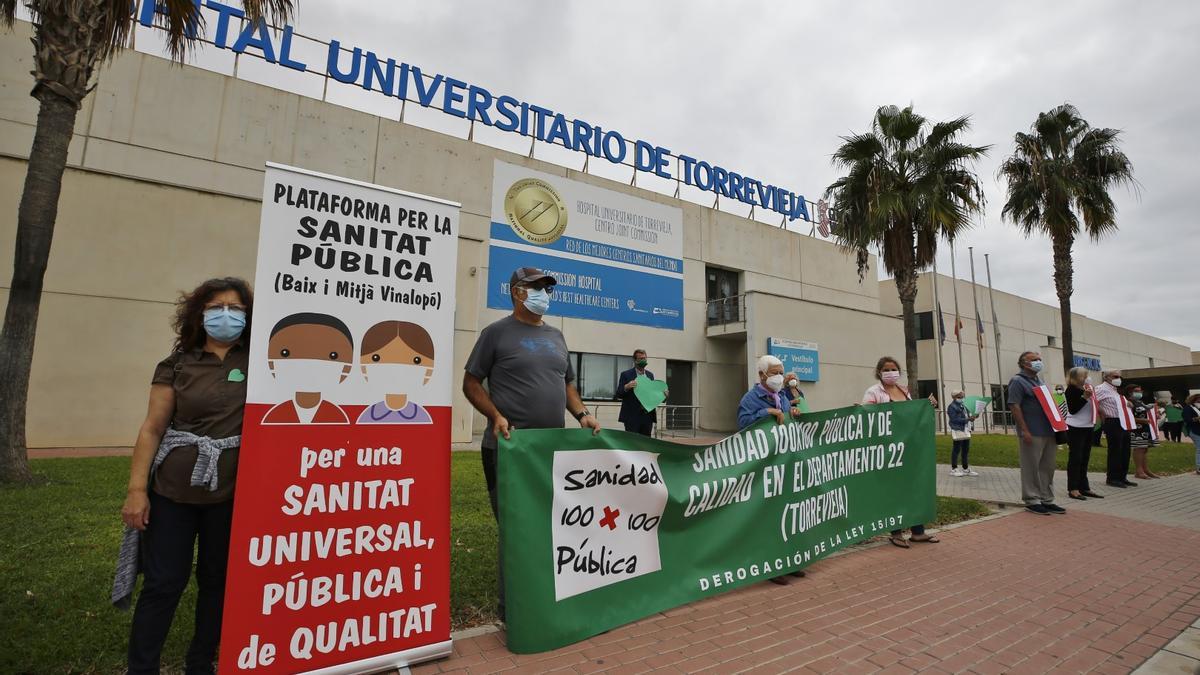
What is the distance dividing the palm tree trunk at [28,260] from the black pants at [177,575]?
731 centimetres

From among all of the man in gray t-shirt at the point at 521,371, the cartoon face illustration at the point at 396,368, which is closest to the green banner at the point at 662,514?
the man in gray t-shirt at the point at 521,371

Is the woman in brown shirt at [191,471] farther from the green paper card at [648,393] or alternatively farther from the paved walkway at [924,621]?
the green paper card at [648,393]

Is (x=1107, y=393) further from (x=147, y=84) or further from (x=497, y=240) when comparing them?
(x=147, y=84)

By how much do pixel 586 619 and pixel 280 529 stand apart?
1.74m

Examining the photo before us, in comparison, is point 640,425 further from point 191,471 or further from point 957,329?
point 957,329

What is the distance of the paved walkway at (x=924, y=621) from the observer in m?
3.00

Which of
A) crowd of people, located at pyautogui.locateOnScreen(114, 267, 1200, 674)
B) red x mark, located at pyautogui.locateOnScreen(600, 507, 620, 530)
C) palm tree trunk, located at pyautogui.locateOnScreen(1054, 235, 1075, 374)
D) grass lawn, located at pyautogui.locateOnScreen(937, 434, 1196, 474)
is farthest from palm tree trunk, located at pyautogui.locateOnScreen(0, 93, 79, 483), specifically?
palm tree trunk, located at pyautogui.locateOnScreen(1054, 235, 1075, 374)

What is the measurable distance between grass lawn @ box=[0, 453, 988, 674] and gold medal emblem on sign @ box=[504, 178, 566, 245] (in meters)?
12.9

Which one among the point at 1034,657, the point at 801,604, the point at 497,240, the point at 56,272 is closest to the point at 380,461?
the point at 801,604

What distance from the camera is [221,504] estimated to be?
8.41 feet

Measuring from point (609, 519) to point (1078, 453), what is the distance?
8701 millimetres

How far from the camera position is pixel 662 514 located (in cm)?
378

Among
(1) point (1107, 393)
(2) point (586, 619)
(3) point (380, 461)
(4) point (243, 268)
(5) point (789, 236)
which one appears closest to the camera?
(3) point (380, 461)

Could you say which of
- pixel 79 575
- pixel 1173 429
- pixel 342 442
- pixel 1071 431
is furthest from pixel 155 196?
pixel 1173 429
